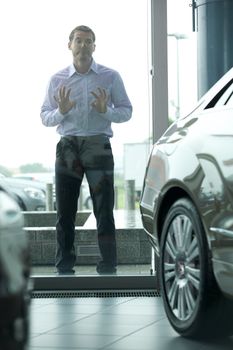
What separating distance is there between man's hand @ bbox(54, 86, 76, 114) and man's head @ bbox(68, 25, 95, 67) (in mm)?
274

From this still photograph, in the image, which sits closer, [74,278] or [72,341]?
[72,341]

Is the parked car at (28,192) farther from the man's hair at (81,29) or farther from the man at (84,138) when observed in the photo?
the man's hair at (81,29)

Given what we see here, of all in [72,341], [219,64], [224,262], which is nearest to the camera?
[224,262]

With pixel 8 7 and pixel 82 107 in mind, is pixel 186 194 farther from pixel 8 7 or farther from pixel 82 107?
pixel 8 7

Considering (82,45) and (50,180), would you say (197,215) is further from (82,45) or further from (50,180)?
(82,45)

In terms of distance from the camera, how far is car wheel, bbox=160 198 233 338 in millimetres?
5938

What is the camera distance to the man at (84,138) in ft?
29.7

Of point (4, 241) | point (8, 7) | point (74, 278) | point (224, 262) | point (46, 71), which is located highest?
point (8, 7)

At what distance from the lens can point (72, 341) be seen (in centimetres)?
620

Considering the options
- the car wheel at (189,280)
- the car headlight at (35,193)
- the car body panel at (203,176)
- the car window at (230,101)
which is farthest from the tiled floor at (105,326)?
the car window at (230,101)

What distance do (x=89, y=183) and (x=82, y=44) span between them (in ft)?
4.04

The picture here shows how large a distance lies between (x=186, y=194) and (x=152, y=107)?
2.92 meters

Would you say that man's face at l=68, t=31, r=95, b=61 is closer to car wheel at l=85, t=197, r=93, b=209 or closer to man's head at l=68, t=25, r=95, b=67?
man's head at l=68, t=25, r=95, b=67

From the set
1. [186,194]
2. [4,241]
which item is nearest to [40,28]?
[186,194]
